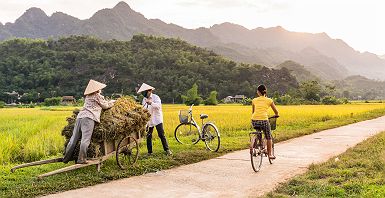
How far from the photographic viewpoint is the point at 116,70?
80.8 m

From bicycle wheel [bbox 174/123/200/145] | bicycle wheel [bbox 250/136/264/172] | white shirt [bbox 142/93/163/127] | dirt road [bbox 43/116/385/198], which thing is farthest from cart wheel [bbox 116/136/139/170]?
bicycle wheel [bbox 174/123/200/145]

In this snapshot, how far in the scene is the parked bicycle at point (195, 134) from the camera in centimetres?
1062

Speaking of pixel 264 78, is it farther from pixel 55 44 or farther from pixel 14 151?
pixel 14 151

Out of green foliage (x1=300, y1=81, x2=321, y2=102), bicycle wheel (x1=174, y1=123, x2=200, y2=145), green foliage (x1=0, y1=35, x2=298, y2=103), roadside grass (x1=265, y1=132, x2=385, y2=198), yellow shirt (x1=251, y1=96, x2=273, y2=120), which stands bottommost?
roadside grass (x1=265, y1=132, x2=385, y2=198)

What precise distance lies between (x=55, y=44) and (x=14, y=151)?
274 ft

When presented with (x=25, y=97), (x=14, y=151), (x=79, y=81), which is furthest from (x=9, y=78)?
(x=14, y=151)

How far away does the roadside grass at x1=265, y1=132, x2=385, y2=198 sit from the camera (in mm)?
6020

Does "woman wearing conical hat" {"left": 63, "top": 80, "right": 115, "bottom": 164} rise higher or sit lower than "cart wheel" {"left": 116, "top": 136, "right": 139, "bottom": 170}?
higher

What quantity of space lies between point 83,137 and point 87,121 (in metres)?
0.29

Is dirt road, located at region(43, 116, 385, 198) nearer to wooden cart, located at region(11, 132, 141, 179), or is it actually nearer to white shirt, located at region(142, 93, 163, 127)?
wooden cart, located at region(11, 132, 141, 179)

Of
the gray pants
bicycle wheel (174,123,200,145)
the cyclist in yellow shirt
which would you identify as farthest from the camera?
bicycle wheel (174,123,200,145)

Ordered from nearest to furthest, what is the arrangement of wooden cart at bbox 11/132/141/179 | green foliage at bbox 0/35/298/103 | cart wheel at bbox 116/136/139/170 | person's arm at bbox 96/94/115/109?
wooden cart at bbox 11/132/141/179
person's arm at bbox 96/94/115/109
cart wheel at bbox 116/136/139/170
green foliage at bbox 0/35/298/103

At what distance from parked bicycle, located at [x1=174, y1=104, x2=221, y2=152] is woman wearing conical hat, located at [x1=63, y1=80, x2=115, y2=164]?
3.76 m

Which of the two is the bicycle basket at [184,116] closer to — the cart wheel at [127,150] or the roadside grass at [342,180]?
the cart wheel at [127,150]
